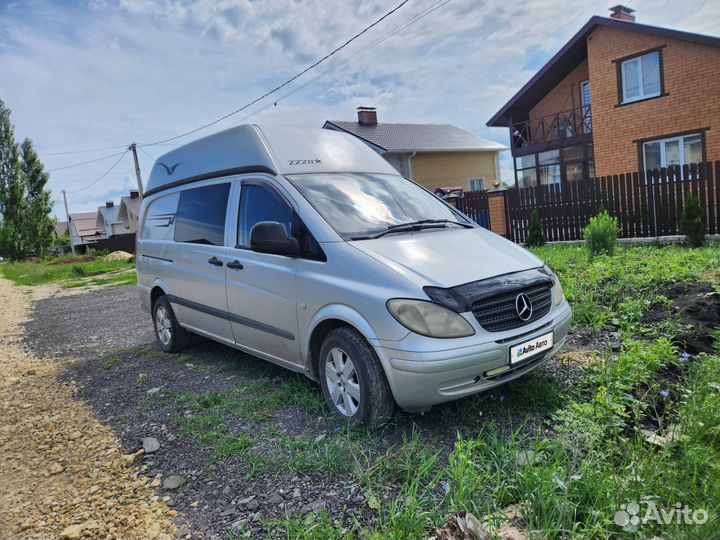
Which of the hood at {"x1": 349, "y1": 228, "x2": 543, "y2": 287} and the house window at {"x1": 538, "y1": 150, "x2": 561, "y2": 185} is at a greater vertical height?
the house window at {"x1": 538, "y1": 150, "x2": 561, "y2": 185}

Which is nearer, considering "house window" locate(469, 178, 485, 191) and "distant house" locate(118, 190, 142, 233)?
"house window" locate(469, 178, 485, 191)

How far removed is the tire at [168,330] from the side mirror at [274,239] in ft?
8.52

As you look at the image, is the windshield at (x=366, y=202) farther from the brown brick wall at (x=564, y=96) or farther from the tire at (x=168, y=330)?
the brown brick wall at (x=564, y=96)

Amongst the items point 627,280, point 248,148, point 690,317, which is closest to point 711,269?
point 627,280

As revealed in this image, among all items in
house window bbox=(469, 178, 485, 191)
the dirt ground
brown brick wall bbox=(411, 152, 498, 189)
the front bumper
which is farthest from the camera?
house window bbox=(469, 178, 485, 191)

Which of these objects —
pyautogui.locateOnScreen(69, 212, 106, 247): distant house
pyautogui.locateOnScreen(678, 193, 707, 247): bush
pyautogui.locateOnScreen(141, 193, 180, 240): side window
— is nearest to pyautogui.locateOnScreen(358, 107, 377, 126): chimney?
pyautogui.locateOnScreen(678, 193, 707, 247): bush

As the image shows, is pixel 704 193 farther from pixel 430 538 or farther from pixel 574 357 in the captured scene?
pixel 430 538

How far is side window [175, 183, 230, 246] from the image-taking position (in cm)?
465

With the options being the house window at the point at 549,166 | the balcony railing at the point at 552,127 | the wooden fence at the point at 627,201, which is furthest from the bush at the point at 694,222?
the house window at the point at 549,166

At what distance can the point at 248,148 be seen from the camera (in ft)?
14.5

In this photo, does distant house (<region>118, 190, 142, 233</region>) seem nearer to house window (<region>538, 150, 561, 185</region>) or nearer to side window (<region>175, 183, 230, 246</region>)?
house window (<region>538, 150, 561, 185</region>)

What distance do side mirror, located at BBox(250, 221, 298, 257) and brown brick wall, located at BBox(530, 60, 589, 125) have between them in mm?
19009

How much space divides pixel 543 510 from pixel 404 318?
124cm

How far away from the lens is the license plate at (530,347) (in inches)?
124
